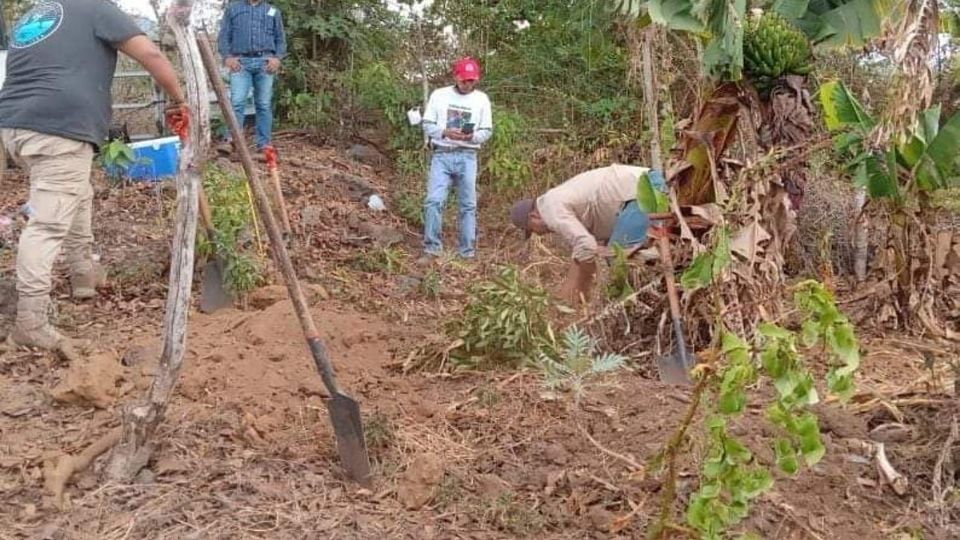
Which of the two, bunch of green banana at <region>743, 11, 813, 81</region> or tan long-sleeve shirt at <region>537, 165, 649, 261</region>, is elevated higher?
bunch of green banana at <region>743, 11, 813, 81</region>

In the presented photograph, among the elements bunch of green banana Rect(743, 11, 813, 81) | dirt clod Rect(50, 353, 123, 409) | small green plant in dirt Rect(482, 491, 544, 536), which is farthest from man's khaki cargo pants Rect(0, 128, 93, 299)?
bunch of green banana Rect(743, 11, 813, 81)

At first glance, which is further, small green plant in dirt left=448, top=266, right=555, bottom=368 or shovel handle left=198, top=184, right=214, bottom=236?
shovel handle left=198, top=184, right=214, bottom=236

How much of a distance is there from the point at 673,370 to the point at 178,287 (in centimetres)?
247

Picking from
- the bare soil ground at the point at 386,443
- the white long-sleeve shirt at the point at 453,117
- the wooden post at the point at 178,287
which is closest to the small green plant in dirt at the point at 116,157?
the bare soil ground at the point at 386,443

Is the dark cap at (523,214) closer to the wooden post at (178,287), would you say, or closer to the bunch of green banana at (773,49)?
the bunch of green banana at (773,49)

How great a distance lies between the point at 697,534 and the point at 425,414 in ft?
5.75

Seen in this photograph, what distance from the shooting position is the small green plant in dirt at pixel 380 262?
7270 millimetres

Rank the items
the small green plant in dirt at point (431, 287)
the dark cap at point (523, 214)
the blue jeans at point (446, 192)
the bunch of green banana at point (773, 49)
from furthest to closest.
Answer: the blue jeans at point (446, 192)
the small green plant in dirt at point (431, 287)
the dark cap at point (523, 214)
the bunch of green banana at point (773, 49)

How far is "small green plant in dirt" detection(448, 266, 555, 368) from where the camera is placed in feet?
16.0

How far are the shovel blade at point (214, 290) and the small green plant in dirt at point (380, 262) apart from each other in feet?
4.96

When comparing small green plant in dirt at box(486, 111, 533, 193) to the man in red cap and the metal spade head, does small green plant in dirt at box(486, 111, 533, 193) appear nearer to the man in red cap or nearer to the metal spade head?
the man in red cap

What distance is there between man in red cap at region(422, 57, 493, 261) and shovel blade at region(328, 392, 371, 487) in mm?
4145

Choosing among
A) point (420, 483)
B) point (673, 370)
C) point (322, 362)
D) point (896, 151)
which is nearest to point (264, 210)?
point (322, 362)

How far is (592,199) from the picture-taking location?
239 inches
